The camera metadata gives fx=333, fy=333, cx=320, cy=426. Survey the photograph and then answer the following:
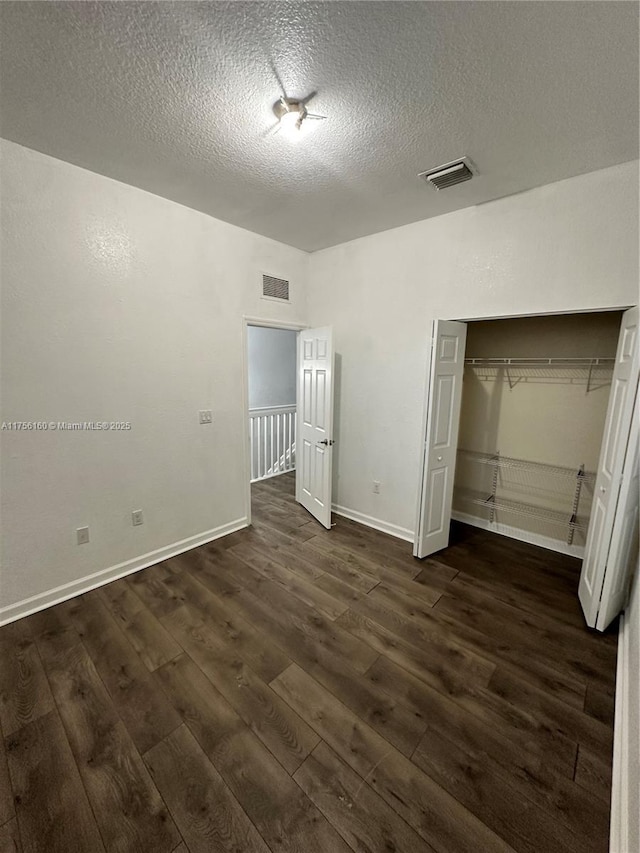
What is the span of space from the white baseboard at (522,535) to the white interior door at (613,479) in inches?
33.9

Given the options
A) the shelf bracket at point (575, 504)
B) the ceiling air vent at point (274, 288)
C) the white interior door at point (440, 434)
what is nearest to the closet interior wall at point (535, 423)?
the shelf bracket at point (575, 504)

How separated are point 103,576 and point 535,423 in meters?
3.97

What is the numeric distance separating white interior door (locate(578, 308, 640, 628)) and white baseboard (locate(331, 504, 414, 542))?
141 cm

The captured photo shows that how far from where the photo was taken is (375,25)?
1267 mm

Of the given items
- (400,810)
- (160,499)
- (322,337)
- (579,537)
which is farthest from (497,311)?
(160,499)

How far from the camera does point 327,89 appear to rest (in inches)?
61.3

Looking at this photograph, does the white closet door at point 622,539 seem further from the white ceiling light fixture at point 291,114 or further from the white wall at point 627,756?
the white ceiling light fixture at point 291,114

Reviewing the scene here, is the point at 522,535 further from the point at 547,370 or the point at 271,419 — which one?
the point at 271,419

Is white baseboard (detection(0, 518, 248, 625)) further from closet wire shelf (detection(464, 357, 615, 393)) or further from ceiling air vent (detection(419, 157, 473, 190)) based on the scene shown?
ceiling air vent (detection(419, 157, 473, 190))

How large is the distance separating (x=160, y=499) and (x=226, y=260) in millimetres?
2199

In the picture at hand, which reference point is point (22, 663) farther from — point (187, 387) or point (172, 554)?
point (187, 387)

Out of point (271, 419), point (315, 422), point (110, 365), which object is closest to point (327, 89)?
point (110, 365)

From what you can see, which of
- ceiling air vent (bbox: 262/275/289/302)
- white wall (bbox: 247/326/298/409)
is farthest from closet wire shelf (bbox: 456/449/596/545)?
white wall (bbox: 247/326/298/409)

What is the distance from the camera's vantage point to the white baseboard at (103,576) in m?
2.22
